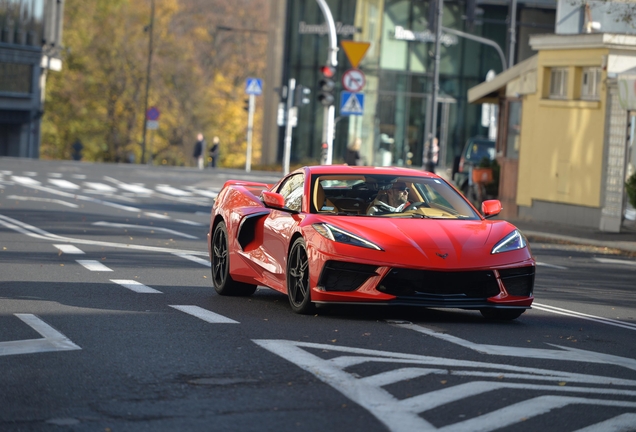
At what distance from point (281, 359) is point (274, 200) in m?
3.21

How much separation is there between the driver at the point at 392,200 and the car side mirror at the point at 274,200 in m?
0.71

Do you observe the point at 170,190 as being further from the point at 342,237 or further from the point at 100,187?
the point at 342,237

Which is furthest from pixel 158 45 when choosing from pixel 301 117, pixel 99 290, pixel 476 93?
pixel 99 290

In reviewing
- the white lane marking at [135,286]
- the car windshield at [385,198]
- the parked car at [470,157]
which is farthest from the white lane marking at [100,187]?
the car windshield at [385,198]

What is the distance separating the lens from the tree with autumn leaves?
273ft

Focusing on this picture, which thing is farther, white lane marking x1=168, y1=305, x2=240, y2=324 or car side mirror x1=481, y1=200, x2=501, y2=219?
car side mirror x1=481, y1=200, x2=501, y2=219

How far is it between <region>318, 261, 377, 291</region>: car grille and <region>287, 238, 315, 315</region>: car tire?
9.0 inches

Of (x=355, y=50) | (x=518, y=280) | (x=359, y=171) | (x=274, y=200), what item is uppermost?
(x=355, y=50)

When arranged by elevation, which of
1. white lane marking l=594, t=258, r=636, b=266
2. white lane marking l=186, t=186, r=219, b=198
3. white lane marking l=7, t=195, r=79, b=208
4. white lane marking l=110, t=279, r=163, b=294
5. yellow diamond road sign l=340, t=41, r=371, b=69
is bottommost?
white lane marking l=7, t=195, r=79, b=208

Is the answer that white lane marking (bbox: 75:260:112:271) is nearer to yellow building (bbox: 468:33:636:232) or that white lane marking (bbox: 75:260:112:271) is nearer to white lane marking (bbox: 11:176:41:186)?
yellow building (bbox: 468:33:636:232)

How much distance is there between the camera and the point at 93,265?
1488 cm

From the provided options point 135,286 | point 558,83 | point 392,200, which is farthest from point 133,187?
point 392,200

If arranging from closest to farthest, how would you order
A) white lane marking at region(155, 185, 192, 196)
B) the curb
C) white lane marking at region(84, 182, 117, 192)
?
the curb < white lane marking at region(155, 185, 192, 196) < white lane marking at region(84, 182, 117, 192)

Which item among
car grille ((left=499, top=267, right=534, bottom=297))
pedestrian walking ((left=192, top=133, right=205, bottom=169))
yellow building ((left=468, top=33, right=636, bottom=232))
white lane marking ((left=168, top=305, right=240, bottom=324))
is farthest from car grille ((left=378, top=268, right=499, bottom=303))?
pedestrian walking ((left=192, top=133, right=205, bottom=169))
